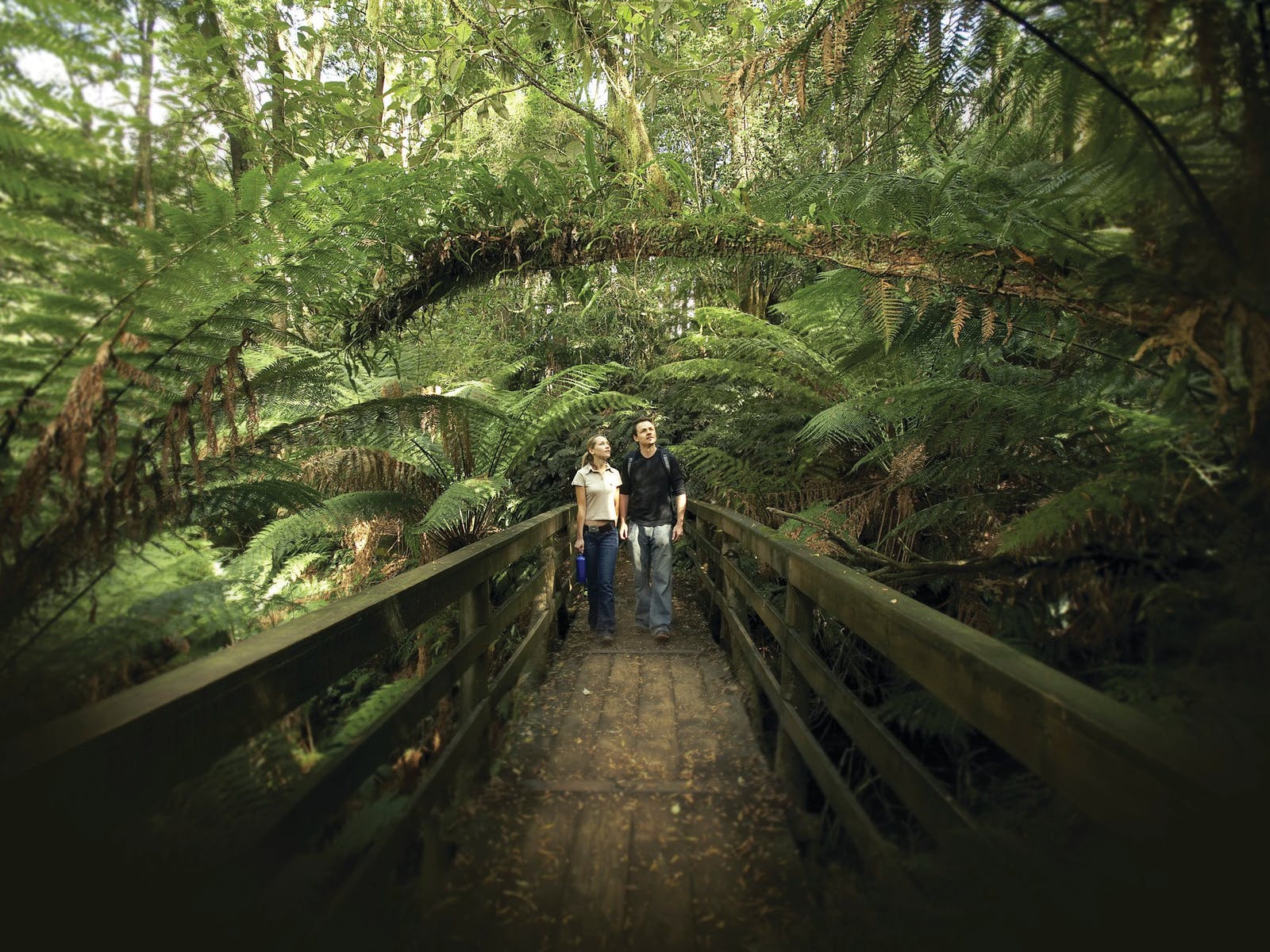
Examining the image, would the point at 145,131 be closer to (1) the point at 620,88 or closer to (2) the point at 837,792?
(2) the point at 837,792

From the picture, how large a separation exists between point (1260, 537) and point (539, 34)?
7.18 metres

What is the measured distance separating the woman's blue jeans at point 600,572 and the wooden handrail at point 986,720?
2.59m

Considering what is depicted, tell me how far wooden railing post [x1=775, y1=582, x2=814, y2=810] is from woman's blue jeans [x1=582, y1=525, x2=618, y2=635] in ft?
8.23

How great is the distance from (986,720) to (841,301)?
1.59 meters

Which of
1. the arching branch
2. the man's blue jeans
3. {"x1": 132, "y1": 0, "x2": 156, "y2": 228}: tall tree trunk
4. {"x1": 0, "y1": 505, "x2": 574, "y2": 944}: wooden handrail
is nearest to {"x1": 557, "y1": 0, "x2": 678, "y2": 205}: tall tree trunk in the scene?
the arching branch

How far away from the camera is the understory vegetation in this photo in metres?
1.09

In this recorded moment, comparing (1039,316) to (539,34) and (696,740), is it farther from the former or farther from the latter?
(539,34)

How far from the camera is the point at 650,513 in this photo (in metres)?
5.43

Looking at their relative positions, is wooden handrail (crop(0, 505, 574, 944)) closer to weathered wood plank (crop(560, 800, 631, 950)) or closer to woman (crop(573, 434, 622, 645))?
weathered wood plank (crop(560, 800, 631, 950))

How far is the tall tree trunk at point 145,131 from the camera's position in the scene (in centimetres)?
140

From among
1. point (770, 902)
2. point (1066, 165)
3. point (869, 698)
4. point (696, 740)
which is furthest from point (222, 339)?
point (869, 698)

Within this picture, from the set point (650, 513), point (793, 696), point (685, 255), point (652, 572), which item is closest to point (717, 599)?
point (652, 572)

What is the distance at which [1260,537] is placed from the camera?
1.02m

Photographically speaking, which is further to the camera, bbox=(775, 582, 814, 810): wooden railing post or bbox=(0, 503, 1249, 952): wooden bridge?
bbox=(775, 582, 814, 810): wooden railing post
